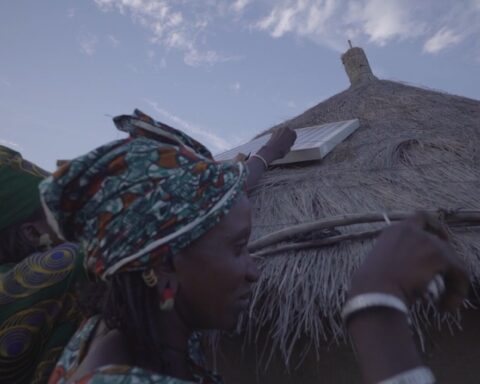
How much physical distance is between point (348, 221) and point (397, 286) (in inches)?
41.8

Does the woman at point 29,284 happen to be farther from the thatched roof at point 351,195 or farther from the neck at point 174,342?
the thatched roof at point 351,195

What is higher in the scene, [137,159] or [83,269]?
[137,159]

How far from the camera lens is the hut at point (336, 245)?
1.86 metres

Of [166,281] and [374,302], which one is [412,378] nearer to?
[374,302]

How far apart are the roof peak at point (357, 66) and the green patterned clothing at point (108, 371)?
594cm

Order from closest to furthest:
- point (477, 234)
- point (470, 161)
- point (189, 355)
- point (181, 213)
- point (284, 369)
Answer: point (181, 213)
point (189, 355)
point (477, 234)
point (284, 369)
point (470, 161)

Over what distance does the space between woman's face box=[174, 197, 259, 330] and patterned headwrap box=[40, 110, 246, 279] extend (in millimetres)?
50

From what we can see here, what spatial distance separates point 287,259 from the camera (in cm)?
200

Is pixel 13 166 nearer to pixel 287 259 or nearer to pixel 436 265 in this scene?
pixel 287 259

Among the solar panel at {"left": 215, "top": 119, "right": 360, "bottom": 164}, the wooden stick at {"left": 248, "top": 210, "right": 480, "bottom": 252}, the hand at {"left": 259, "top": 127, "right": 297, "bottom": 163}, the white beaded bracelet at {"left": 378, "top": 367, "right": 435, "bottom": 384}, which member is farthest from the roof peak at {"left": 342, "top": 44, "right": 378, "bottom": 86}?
the white beaded bracelet at {"left": 378, "top": 367, "right": 435, "bottom": 384}

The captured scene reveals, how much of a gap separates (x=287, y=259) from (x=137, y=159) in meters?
1.16

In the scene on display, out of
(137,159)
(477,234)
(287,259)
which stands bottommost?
(477,234)

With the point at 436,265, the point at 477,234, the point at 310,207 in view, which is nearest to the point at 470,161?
the point at 477,234

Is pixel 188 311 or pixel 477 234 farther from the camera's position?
pixel 477 234
